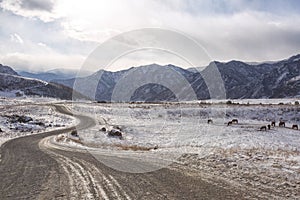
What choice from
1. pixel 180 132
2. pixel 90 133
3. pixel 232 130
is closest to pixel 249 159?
pixel 232 130

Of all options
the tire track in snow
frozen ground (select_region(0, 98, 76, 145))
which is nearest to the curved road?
the tire track in snow

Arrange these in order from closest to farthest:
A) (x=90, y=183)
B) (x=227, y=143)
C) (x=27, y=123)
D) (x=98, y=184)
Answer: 1. (x=98, y=184)
2. (x=90, y=183)
3. (x=227, y=143)
4. (x=27, y=123)

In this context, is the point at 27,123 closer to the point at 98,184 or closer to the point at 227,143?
the point at 227,143

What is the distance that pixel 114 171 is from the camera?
17.2 metres

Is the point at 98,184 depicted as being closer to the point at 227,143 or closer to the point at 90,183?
the point at 90,183

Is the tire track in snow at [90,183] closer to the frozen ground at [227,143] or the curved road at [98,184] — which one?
the curved road at [98,184]

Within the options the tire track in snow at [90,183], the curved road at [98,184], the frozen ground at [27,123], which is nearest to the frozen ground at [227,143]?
the curved road at [98,184]

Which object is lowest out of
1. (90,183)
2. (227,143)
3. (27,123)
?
(27,123)

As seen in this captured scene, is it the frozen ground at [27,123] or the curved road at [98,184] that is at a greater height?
the curved road at [98,184]

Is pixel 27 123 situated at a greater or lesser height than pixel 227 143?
lesser

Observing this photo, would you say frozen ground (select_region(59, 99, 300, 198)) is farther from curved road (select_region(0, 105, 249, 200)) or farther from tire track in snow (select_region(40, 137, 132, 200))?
tire track in snow (select_region(40, 137, 132, 200))

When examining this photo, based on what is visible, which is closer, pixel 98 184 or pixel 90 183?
pixel 98 184

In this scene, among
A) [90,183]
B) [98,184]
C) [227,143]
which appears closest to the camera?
[98,184]

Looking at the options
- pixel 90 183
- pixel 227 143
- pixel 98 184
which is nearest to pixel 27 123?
pixel 227 143
